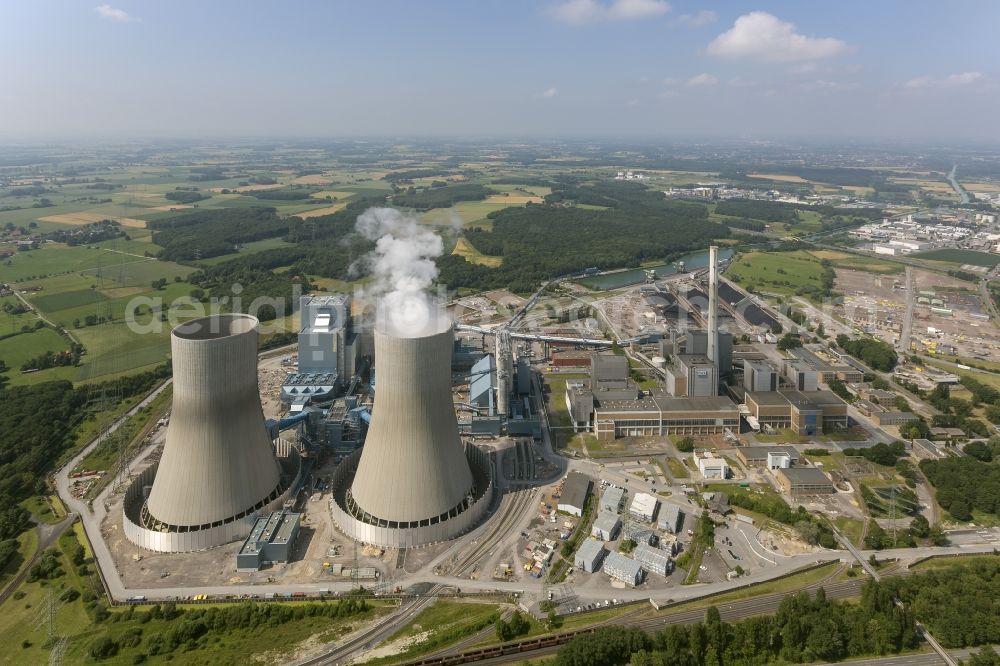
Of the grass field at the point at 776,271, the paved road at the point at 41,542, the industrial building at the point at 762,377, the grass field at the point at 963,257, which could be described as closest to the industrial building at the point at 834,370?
the industrial building at the point at 762,377

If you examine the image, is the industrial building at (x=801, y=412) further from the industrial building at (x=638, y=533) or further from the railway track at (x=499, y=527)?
the railway track at (x=499, y=527)

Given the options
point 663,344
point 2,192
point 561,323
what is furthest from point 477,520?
point 2,192

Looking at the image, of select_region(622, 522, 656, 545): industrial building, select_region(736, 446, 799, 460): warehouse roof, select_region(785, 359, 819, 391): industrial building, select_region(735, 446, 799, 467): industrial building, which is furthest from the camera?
select_region(785, 359, 819, 391): industrial building

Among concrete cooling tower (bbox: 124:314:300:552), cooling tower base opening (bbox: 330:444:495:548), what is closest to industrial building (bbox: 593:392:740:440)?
cooling tower base opening (bbox: 330:444:495:548)

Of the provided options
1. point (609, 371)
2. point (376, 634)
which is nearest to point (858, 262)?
point (609, 371)

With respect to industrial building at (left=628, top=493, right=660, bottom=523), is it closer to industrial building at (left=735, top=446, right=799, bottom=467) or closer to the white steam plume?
industrial building at (left=735, top=446, right=799, bottom=467)

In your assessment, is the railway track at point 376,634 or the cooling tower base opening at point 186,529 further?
the cooling tower base opening at point 186,529
